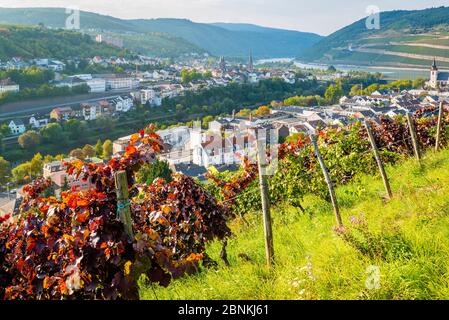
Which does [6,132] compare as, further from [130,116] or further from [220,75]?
[220,75]

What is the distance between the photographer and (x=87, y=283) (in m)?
1.70

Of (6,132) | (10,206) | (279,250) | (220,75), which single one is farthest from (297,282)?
(220,75)

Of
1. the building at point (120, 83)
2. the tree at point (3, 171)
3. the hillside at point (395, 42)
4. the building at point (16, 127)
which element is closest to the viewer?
the tree at point (3, 171)

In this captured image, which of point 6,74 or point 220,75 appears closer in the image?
point 6,74

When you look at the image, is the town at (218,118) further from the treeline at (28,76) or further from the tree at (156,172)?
the treeline at (28,76)

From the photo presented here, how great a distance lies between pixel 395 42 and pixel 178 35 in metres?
88.3

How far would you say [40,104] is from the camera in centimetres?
4141

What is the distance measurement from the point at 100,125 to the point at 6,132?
6690 millimetres

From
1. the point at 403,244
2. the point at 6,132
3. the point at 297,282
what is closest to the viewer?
the point at 297,282

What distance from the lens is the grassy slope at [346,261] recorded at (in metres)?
1.81

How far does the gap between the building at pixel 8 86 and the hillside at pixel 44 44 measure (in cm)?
1248

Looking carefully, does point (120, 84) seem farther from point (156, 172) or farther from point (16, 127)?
point (156, 172)

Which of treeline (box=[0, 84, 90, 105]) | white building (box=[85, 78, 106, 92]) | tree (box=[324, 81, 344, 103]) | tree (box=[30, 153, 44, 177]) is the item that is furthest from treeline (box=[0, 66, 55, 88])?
tree (box=[324, 81, 344, 103])

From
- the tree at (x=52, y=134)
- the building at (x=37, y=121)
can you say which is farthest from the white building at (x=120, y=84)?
the tree at (x=52, y=134)
